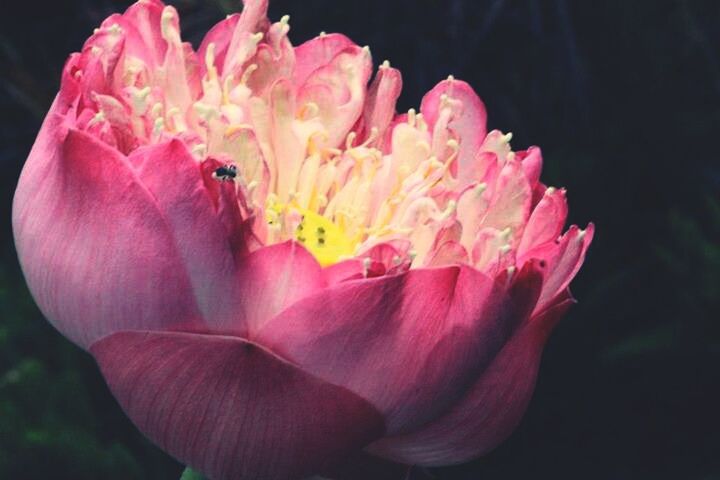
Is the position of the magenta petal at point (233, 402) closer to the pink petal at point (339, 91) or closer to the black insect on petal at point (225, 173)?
the black insect on petal at point (225, 173)

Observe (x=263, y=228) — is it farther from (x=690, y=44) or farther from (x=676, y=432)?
(x=690, y=44)

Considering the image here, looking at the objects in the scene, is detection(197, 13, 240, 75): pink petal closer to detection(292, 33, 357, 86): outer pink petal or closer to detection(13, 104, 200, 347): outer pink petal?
detection(292, 33, 357, 86): outer pink petal

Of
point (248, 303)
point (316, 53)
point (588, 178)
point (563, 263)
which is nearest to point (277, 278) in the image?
point (248, 303)

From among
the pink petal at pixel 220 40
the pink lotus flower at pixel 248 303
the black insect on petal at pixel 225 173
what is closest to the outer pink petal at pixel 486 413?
the pink lotus flower at pixel 248 303

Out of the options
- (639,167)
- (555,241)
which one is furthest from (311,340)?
(639,167)

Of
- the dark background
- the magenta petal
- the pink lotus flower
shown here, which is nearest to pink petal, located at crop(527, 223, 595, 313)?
the pink lotus flower
